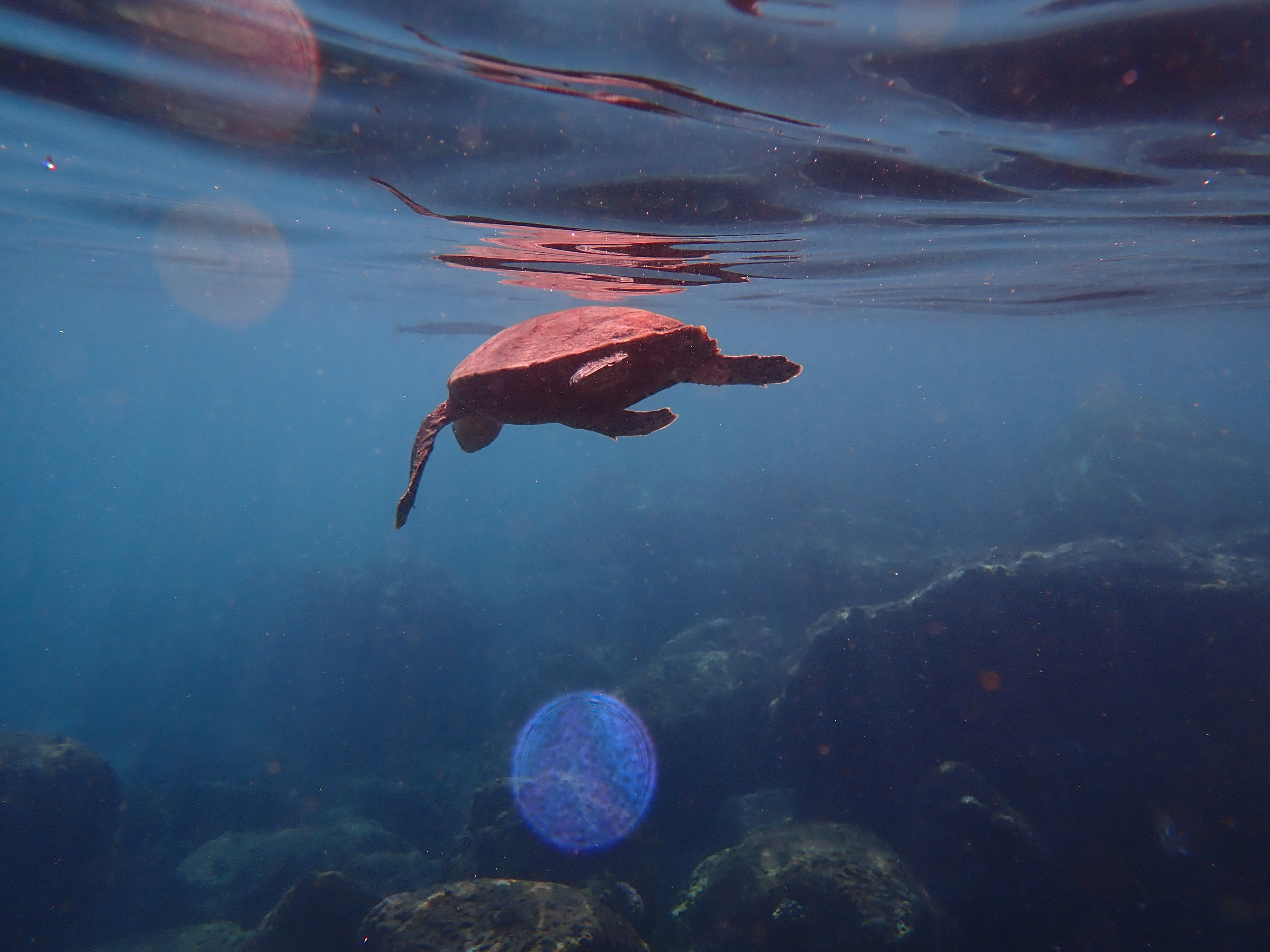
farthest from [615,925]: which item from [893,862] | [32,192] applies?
[32,192]

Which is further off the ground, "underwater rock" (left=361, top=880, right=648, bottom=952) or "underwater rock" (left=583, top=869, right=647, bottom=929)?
"underwater rock" (left=361, top=880, right=648, bottom=952)

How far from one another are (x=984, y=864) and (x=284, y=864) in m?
15.1

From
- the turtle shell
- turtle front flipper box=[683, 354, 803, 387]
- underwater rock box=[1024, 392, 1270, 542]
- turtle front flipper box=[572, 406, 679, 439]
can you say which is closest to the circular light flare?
the turtle shell

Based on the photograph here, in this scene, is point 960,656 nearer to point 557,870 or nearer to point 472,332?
point 557,870

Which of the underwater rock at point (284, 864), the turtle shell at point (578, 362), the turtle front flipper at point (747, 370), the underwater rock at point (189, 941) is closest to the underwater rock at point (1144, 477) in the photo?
the turtle front flipper at point (747, 370)

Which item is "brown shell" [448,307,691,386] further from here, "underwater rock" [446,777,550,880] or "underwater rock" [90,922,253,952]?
"underwater rock" [90,922,253,952]

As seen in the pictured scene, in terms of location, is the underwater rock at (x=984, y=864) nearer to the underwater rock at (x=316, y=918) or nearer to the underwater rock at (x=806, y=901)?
the underwater rock at (x=806, y=901)

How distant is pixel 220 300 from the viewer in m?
27.2

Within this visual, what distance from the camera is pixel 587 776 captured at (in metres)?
11.2

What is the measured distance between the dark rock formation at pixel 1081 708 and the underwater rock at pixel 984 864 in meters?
0.38

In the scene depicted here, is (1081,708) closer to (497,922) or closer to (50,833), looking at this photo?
(497,922)

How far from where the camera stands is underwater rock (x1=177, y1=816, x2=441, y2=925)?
12445 millimetres

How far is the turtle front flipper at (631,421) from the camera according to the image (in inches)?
179

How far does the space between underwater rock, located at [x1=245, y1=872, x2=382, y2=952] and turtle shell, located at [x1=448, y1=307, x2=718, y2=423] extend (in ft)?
28.9
